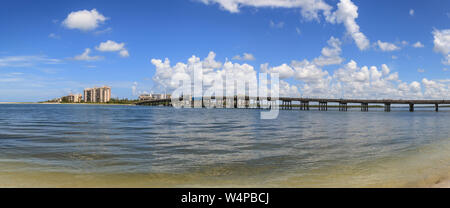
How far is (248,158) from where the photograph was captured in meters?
13.6

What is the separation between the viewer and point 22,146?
16953 millimetres

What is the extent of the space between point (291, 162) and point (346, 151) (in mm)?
4982
